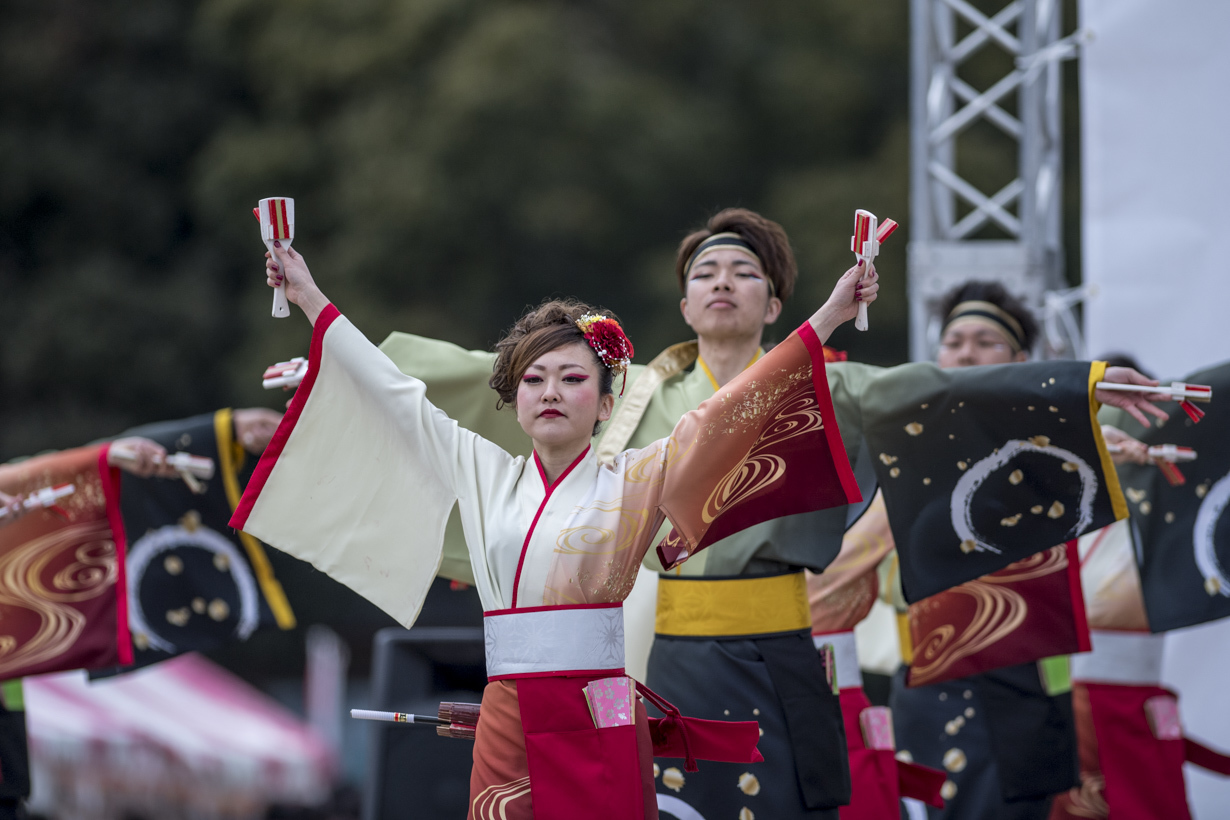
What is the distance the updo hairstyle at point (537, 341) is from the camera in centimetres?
214

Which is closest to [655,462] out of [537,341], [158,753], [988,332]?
[537,341]

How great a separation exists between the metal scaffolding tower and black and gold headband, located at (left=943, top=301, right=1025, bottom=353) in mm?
678

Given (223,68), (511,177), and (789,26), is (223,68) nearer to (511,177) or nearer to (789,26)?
(511,177)

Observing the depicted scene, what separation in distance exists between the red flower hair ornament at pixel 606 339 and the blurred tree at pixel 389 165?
298 inches

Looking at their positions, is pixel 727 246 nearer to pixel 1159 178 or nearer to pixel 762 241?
pixel 762 241

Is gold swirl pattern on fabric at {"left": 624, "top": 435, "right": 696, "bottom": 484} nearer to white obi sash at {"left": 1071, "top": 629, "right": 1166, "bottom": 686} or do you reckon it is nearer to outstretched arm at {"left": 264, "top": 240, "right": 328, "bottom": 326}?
outstretched arm at {"left": 264, "top": 240, "right": 328, "bottom": 326}

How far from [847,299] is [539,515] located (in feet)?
1.89

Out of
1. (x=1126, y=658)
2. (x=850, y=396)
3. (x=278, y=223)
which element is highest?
(x=278, y=223)

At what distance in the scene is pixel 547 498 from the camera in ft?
6.93

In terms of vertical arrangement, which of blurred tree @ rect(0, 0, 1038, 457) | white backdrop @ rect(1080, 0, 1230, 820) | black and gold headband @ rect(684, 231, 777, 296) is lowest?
black and gold headband @ rect(684, 231, 777, 296)

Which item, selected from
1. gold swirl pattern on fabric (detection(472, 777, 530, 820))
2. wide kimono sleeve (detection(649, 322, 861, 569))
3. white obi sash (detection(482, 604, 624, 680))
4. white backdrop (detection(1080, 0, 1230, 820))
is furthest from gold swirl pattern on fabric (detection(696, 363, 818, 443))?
white backdrop (detection(1080, 0, 1230, 820))

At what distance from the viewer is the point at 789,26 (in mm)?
11000

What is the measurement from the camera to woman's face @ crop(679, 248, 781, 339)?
8.65ft

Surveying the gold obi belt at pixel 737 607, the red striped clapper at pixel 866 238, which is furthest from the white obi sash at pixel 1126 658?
the red striped clapper at pixel 866 238
